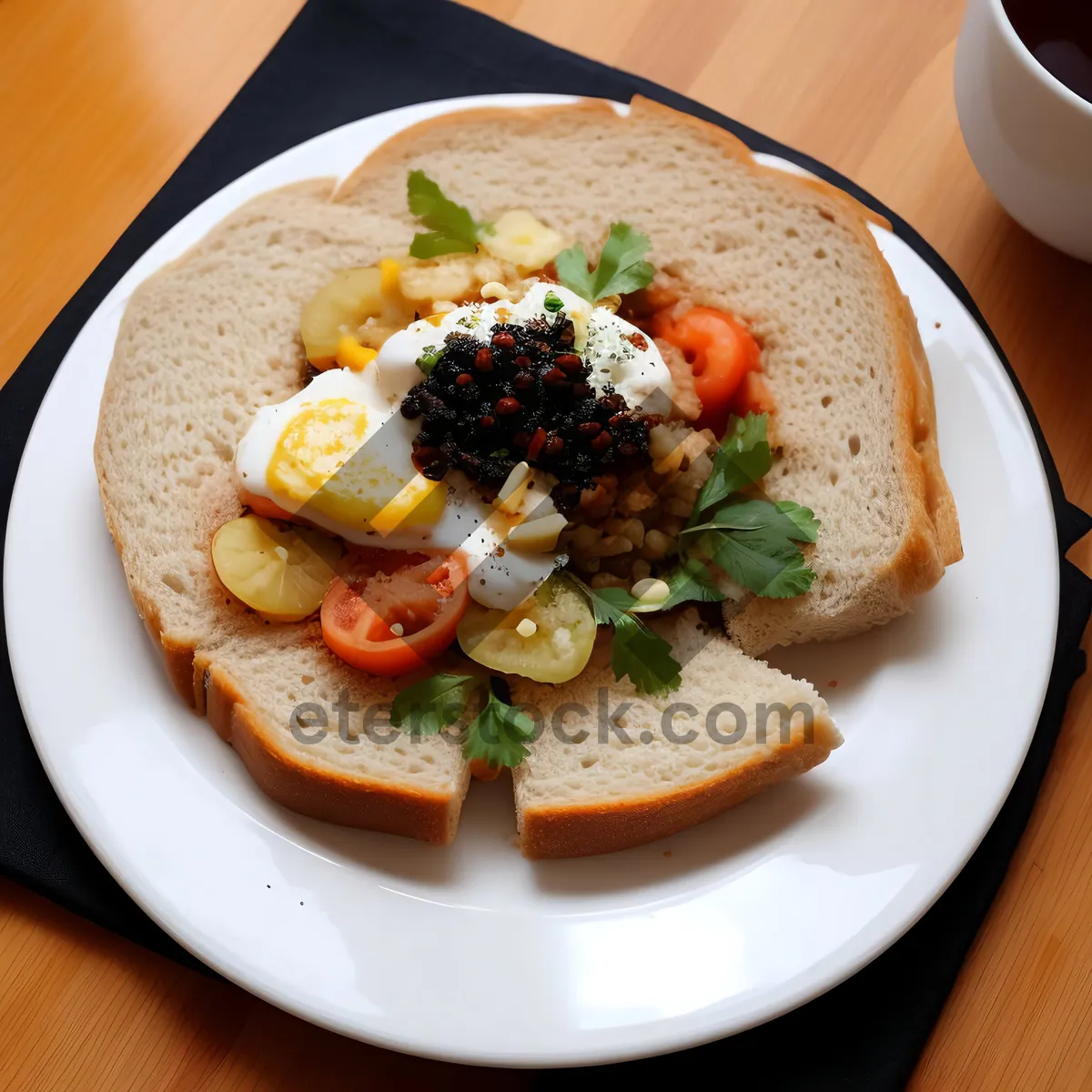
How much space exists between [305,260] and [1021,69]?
5.62ft

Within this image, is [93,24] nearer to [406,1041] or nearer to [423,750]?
[423,750]

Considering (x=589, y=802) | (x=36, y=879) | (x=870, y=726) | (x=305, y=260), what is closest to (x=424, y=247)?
(x=305, y=260)

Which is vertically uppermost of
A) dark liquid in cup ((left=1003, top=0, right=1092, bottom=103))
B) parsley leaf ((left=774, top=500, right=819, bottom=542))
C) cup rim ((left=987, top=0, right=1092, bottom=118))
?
dark liquid in cup ((left=1003, top=0, right=1092, bottom=103))

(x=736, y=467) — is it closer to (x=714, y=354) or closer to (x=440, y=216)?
(x=714, y=354)

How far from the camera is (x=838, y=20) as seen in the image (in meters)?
3.06

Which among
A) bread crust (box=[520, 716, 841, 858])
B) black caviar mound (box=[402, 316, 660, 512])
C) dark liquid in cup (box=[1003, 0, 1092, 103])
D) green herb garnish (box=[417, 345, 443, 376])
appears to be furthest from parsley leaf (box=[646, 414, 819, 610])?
dark liquid in cup (box=[1003, 0, 1092, 103])

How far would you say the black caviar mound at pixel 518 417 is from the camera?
2.17 meters

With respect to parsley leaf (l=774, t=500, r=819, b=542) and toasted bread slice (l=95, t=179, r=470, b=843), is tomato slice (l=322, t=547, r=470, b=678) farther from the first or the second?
parsley leaf (l=774, t=500, r=819, b=542)

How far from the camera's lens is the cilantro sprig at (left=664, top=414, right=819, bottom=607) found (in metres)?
2.30

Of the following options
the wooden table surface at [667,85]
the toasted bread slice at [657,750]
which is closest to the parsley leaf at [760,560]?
the toasted bread slice at [657,750]

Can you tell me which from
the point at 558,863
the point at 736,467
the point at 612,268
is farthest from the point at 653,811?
the point at 612,268

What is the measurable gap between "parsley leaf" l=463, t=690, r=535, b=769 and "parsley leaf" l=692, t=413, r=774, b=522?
0.60 m

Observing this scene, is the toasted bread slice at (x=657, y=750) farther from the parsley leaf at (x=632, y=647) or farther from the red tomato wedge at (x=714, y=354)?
the red tomato wedge at (x=714, y=354)

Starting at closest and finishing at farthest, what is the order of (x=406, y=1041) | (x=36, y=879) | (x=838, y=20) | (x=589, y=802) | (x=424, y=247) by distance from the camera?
(x=406, y=1041), (x=589, y=802), (x=36, y=879), (x=424, y=247), (x=838, y=20)
